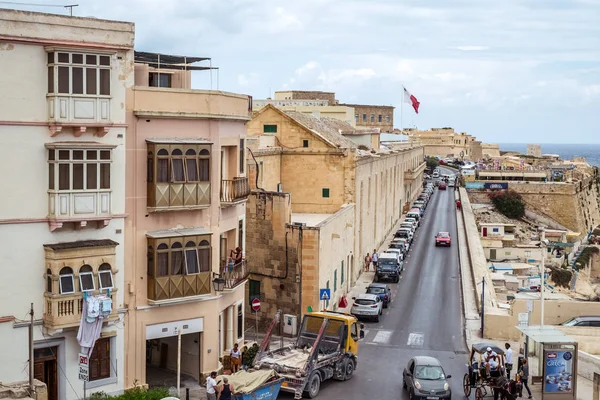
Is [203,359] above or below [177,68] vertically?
below

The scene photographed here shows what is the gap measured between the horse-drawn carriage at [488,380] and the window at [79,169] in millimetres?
12208

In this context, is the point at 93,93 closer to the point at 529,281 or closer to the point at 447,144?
the point at 529,281

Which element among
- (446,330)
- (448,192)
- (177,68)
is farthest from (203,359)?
(448,192)

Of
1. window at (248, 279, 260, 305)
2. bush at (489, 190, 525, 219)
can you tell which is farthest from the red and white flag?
window at (248, 279, 260, 305)

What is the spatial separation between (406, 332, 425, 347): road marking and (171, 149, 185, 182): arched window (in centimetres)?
1371

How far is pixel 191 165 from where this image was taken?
78.6 feet

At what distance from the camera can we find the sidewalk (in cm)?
2541

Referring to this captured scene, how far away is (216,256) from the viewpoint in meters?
25.2

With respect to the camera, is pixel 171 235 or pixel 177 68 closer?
pixel 171 235

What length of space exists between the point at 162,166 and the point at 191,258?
→ 9.49 ft

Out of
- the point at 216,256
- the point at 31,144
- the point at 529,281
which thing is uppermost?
the point at 31,144

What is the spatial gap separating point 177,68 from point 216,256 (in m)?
7.32

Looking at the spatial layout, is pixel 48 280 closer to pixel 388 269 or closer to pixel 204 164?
pixel 204 164

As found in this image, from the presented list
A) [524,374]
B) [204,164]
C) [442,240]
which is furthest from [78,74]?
[442,240]
